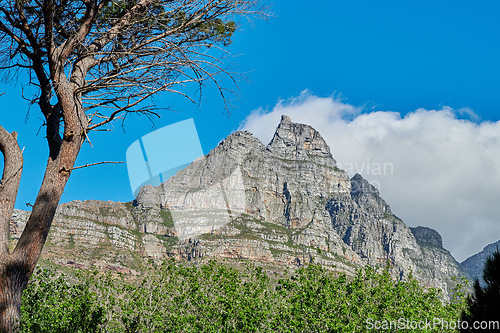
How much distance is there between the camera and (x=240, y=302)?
529 inches

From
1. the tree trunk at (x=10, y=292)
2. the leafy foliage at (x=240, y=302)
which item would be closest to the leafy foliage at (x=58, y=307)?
the leafy foliage at (x=240, y=302)

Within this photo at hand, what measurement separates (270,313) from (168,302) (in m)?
4.92

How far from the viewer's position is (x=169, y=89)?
5.02m

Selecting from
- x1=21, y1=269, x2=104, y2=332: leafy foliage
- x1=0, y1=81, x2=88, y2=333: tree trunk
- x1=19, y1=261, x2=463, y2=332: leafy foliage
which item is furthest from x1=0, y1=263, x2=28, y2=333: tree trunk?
x1=19, y1=261, x2=463, y2=332: leafy foliage

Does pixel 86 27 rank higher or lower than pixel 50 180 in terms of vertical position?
higher

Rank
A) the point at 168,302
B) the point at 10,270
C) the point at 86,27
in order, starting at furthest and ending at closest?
the point at 168,302
the point at 86,27
the point at 10,270

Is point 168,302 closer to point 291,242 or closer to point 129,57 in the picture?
point 129,57

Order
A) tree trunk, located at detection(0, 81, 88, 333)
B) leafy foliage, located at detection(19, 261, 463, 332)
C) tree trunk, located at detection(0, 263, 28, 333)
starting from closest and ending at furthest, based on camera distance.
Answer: tree trunk, located at detection(0, 263, 28, 333), tree trunk, located at detection(0, 81, 88, 333), leafy foliage, located at detection(19, 261, 463, 332)

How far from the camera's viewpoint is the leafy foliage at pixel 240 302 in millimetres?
12531

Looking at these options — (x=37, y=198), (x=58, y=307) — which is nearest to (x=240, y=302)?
(x=58, y=307)

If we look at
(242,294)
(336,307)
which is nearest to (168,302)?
(242,294)

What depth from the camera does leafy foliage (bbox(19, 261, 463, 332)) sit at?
1253cm

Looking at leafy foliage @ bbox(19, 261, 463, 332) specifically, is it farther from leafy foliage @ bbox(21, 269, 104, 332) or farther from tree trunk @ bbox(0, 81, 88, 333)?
tree trunk @ bbox(0, 81, 88, 333)

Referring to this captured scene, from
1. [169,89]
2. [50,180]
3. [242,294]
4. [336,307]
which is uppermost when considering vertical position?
[169,89]
